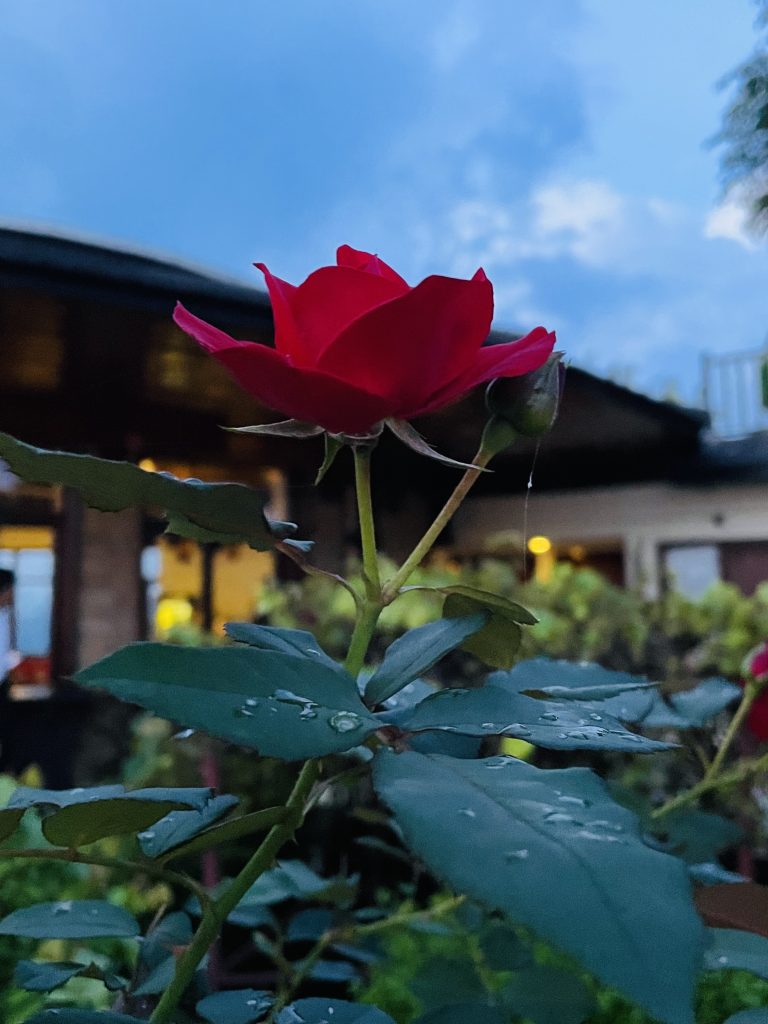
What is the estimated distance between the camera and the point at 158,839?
38cm

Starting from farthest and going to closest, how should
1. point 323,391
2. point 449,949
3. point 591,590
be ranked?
point 591,590
point 449,949
point 323,391

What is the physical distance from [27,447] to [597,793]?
0.23 meters

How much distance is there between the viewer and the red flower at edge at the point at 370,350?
357mm

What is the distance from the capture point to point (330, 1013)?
15.4 inches

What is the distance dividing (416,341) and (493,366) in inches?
1.8

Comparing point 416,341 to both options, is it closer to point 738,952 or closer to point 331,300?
point 331,300

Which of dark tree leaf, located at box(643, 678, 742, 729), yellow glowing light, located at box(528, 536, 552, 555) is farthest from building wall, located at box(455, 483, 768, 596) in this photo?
dark tree leaf, located at box(643, 678, 742, 729)

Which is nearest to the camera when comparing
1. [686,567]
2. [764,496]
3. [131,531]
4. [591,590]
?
[591,590]

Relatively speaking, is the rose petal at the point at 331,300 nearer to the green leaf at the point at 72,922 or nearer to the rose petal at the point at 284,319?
the rose petal at the point at 284,319

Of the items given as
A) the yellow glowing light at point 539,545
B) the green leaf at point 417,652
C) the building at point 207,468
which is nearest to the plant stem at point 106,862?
the green leaf at point 417,652

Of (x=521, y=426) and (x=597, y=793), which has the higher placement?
(x=521, y=426)

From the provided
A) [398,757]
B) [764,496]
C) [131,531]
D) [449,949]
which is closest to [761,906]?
[398,757]

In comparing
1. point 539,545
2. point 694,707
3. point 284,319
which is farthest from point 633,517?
point 284,319

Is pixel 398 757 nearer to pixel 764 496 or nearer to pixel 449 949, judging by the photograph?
pixel 449 949
